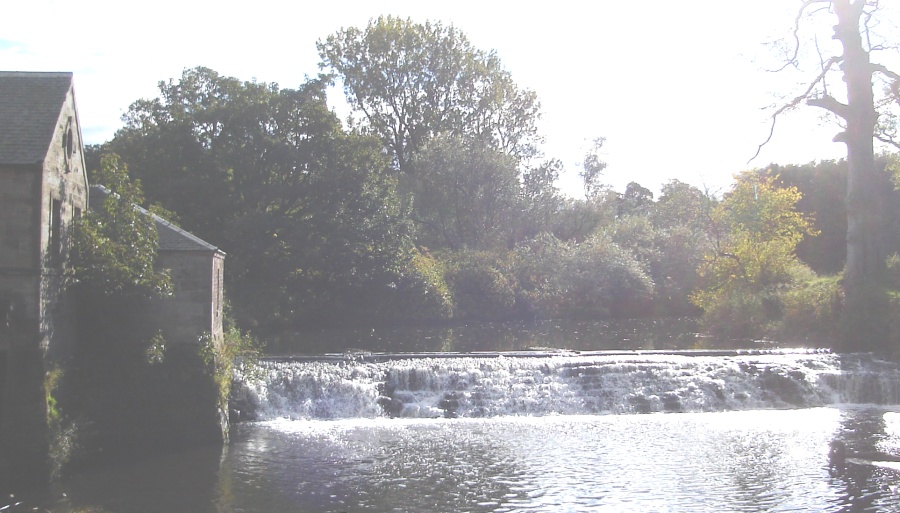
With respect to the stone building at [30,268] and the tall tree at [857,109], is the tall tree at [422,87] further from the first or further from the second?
the stone building at [30,268]

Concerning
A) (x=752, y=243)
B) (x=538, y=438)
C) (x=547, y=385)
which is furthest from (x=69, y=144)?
(x=752, y=243)

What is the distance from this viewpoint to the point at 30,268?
12867mm

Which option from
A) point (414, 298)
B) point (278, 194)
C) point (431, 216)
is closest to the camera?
point (278, 194)

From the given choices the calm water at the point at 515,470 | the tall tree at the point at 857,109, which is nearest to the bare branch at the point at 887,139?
the tall tree at the point at 857,109

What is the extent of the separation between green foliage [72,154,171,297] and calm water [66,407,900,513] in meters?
3.19

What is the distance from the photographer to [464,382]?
1956 centimetres

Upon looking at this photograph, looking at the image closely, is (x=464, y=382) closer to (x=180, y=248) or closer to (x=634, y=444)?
(x=634, y=444)

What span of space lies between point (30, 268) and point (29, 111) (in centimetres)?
300

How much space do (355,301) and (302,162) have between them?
6.51 m

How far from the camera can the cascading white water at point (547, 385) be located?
18.5m

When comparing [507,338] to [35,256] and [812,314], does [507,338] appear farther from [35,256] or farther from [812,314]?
[35,256]

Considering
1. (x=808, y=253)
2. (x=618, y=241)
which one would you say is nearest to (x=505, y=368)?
(x=618, y=241)

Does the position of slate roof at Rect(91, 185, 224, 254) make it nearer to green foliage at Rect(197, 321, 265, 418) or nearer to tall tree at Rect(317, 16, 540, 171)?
green foliage at Rect(197, 321, 265, 418)

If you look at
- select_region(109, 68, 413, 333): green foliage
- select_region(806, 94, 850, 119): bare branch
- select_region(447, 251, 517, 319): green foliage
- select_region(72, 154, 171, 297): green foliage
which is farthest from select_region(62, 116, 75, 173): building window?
select_region(447, 251, 517, 319): green foliage
